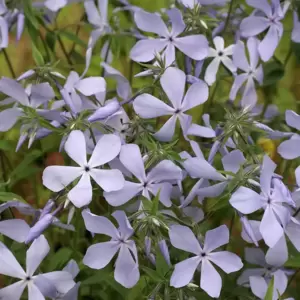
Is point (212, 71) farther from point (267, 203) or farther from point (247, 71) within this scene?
point (267, 203)

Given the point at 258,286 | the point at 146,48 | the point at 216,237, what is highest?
the point at 146,48

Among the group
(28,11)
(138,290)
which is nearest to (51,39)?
(28,11)

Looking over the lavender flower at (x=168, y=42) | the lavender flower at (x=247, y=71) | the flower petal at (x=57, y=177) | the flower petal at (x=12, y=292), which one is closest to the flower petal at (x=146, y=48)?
the lavender flower at (x=168, y=42)

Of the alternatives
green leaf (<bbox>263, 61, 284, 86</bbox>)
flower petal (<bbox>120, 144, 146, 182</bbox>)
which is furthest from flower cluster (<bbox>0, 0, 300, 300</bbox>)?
green leaf (<bbox>263, 61, 284, 86</bbox>)

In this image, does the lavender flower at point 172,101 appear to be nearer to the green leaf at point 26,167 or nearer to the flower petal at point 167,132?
the flower petal at point 167,132

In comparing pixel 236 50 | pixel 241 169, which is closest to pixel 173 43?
pixel 236 50

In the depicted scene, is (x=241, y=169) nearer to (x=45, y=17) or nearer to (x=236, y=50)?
(x=236, y=50)
